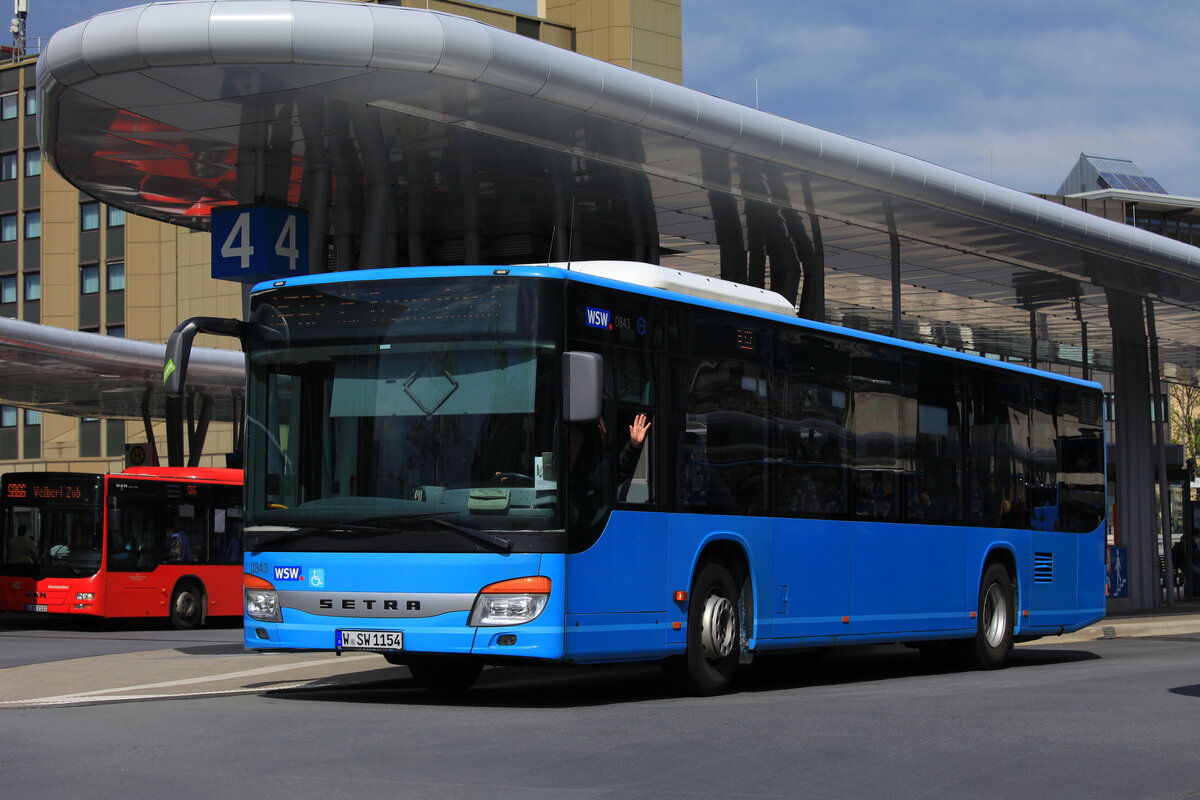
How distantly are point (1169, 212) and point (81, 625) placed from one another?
64.8m

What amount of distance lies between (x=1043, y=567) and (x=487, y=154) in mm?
7610

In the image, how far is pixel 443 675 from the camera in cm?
1291

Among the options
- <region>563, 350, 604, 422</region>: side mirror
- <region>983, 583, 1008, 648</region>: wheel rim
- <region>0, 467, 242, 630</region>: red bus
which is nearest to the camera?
<region>563, 350, 604, 422</region>: side mirror

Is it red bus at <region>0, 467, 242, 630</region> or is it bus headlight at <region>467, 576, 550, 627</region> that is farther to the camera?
red bus at <region>0, 467, 242, 630</region>

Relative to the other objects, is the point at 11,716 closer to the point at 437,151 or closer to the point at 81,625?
the point at 437,151

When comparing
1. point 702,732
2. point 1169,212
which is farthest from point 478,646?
point 1169,212

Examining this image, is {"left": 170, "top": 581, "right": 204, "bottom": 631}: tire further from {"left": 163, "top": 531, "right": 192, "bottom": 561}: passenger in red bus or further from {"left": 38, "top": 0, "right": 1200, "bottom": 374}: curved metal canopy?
{"left": 38, "top": 0, "right": 1200, "bottom": 374}: curved metal canopy

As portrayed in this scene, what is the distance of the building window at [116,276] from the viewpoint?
216 feet

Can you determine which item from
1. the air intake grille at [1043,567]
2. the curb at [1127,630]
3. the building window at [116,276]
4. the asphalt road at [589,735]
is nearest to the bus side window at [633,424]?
the asphalt road at [589,735]

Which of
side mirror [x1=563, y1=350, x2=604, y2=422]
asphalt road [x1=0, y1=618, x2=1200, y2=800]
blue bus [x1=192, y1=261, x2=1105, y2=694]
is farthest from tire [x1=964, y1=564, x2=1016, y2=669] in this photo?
side mirror [x1=563, y1=350, x2=604, y2=422]

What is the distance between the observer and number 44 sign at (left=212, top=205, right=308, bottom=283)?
18141 mm

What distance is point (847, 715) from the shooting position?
33.9 ft

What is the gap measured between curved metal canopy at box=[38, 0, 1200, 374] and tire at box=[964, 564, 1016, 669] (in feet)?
17.9

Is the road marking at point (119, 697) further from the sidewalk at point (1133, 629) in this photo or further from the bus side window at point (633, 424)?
the sidewalk at point (1133, 629)
